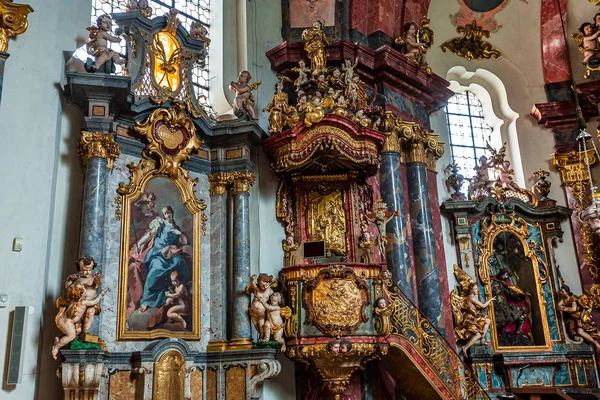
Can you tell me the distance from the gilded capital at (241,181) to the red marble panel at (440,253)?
373 centimetres

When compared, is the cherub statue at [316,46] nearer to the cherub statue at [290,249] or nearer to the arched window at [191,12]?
the arched window at [191,12]

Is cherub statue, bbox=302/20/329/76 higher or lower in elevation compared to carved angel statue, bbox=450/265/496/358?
higher

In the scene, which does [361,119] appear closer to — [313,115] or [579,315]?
[313,115]

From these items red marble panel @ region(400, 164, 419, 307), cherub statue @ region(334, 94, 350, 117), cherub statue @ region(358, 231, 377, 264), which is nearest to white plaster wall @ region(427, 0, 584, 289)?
red marble panel @ region(400, 164, 419, 307)

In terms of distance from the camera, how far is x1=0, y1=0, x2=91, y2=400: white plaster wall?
262 inches

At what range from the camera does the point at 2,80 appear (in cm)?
686

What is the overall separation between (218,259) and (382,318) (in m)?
2.44

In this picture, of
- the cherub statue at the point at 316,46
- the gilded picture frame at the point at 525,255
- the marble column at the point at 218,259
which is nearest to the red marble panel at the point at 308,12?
the cherub statue at the point at 316,46

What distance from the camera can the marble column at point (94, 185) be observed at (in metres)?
7.07

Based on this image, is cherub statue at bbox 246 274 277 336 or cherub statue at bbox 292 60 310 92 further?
cherub statue at bbox 292 60 310 92

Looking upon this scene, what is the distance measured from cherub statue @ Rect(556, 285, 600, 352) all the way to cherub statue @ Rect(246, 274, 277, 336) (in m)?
6.10

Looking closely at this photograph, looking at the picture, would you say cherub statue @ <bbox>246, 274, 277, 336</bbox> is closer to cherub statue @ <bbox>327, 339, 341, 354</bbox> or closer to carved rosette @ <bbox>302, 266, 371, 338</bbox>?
carved rosette @ <bbox>302, 266, 371, 338</bbox>

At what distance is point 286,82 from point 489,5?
6049mm

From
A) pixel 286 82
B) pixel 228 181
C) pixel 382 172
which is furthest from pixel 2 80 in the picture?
pixel 382 172
